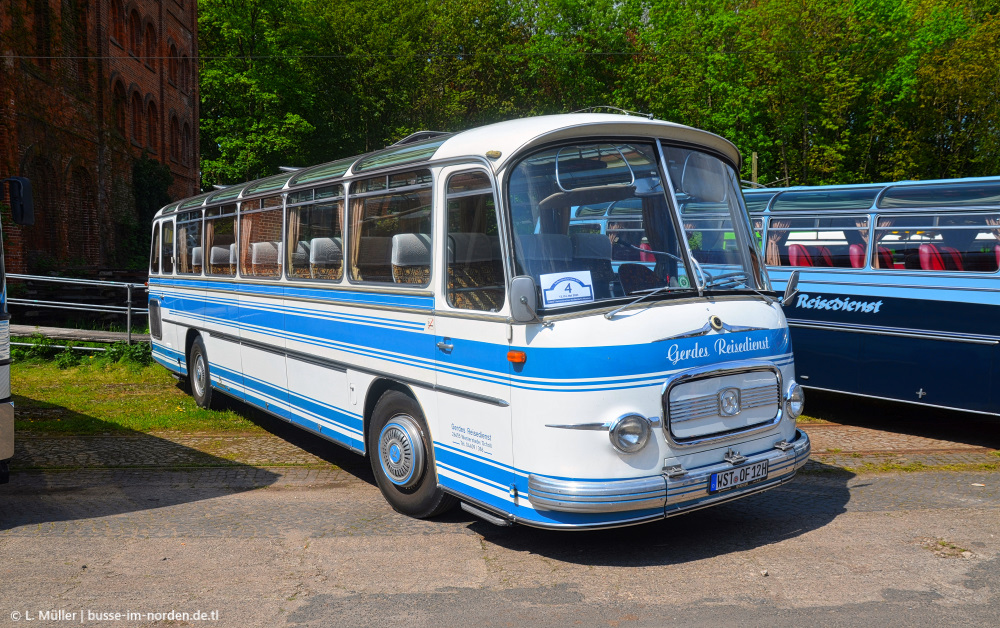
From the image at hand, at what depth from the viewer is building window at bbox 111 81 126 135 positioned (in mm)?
27562

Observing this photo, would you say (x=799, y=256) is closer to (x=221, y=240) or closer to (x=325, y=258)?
(x=325, y=258)

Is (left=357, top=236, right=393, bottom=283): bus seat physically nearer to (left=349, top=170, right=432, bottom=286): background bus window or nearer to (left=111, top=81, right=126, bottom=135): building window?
(left=349, top=170, right=432, bottom=286): background bus window

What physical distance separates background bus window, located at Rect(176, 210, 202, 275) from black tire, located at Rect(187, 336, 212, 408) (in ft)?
3.26

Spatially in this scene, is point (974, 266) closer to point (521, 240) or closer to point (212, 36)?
point (521, 240)

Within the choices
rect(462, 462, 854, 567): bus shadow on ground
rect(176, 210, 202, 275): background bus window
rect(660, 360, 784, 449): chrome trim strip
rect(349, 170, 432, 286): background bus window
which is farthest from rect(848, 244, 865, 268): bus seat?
rect(176, 210, 202, 275): background bus window

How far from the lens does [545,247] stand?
5.38 m

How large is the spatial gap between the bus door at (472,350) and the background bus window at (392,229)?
0.29 m

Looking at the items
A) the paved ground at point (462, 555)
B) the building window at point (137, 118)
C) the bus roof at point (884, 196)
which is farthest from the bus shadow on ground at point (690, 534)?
the building window at point (137, 118)

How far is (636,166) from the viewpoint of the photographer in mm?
5727

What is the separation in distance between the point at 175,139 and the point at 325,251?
→ 29.2 meters

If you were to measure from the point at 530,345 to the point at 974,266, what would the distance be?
627 cm

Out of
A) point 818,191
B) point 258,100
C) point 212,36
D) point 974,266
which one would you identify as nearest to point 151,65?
point 258,100

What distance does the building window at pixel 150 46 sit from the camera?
101 feet

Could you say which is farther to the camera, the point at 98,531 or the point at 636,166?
the point at 98,531
